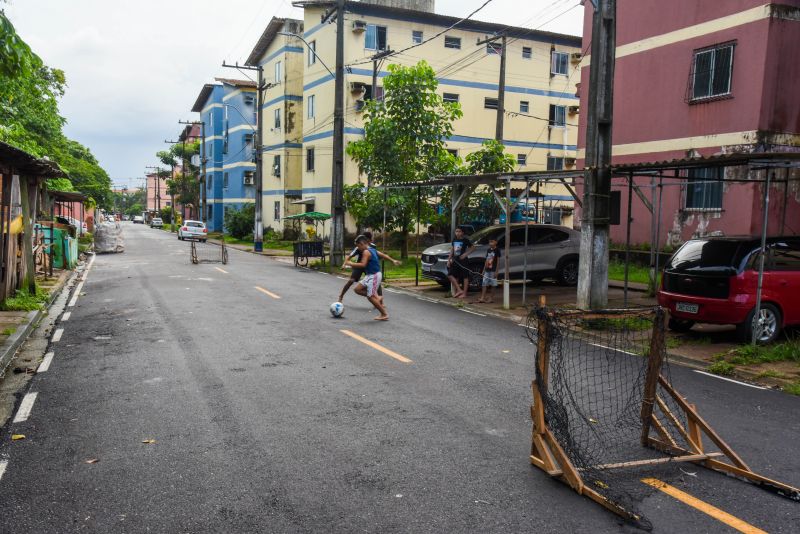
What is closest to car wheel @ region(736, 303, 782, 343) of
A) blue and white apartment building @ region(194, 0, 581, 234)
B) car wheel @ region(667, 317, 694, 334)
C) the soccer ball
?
car wheel @ region(667, 317, 694, 334)

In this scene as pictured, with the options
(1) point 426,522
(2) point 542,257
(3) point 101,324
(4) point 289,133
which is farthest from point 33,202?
(4) point 289,133

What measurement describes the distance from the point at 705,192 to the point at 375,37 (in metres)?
23.7

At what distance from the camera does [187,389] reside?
7.43 m

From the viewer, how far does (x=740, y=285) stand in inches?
401

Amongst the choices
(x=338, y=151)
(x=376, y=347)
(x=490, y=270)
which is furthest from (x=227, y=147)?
(x=376, y=347)

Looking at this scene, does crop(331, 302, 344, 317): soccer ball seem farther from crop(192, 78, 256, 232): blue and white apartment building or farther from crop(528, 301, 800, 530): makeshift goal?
crop(192, 78, 256, 232): blue and white apartment building

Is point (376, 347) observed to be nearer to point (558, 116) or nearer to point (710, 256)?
point (710, 256)

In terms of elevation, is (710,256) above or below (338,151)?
below

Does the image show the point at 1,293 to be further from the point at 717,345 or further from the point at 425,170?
the point at 425,170

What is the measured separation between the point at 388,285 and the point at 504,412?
13.7 metres

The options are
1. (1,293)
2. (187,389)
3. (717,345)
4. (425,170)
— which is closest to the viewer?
(187,389)

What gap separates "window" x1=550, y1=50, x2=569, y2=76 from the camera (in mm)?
42250

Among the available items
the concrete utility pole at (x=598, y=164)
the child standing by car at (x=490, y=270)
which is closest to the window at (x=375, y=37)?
the child standing by car at (x=490, y=270)

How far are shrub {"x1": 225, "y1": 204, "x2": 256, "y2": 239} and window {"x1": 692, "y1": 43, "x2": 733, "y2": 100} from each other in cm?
3550
